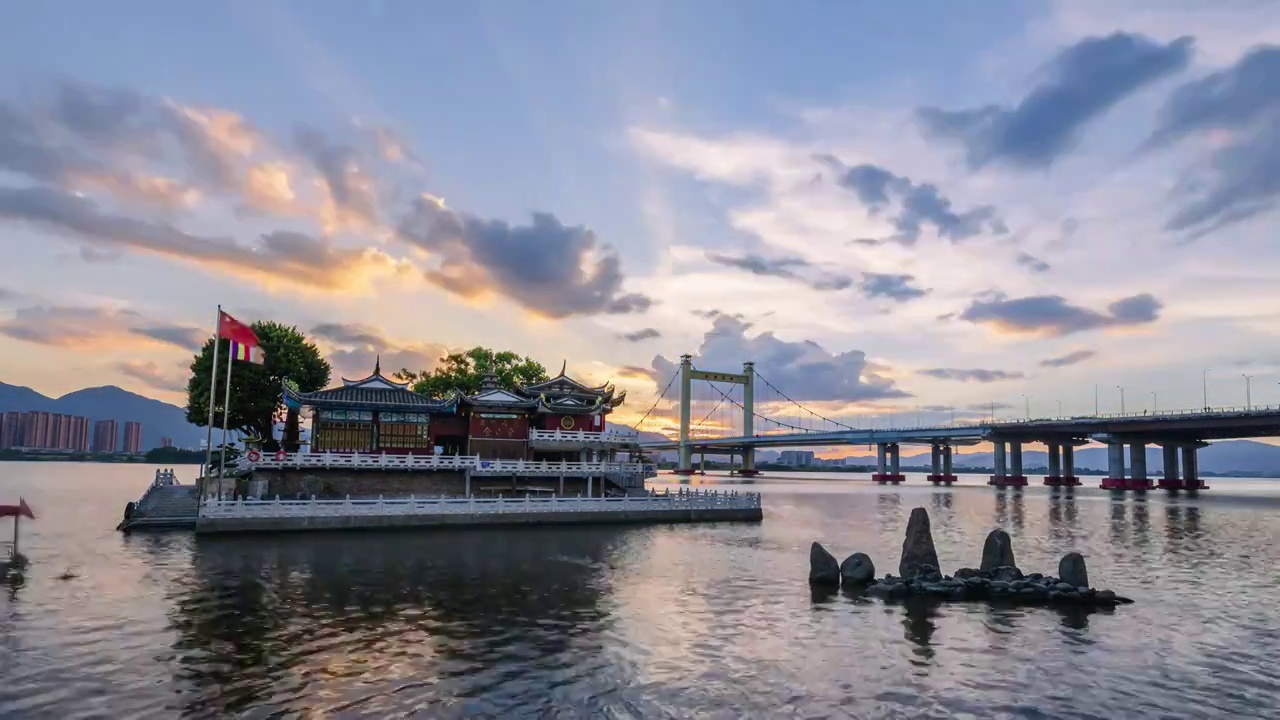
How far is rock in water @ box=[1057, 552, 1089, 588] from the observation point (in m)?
27.0

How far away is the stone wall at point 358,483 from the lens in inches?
1921

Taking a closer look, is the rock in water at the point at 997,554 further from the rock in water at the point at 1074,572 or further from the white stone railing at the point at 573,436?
the white stone railing at the point at 573,436

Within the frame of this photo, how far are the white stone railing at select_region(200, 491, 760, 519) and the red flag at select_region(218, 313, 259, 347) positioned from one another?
9.02 m

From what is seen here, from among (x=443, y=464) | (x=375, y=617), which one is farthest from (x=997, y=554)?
(x=443, y=464)

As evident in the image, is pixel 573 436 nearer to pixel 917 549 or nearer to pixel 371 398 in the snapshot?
pixel 371 398

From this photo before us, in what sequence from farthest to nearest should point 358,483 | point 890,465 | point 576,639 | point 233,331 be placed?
point 890,465 < point 358,483 < point 233,331 < point 576,639

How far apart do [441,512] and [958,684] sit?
34.2m

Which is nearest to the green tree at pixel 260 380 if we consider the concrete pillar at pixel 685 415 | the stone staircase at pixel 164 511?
the stone staircase at pixel 164 511

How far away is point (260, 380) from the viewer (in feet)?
212

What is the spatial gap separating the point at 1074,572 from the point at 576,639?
18301mm

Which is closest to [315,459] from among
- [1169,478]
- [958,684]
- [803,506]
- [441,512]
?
[441,512]

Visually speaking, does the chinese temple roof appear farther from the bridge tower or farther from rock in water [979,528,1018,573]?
the bridge tower

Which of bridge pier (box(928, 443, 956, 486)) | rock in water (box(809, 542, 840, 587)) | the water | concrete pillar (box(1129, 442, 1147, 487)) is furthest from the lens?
bridge pier (box(928, 443, 956, 486))

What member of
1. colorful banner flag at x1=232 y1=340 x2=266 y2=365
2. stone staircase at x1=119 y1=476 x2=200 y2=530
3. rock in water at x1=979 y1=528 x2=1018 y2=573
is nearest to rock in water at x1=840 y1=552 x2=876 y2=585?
rock in water at x1=979 y1=528 x2=1018 y2=573
